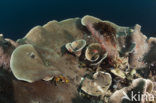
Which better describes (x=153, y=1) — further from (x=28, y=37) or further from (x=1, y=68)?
(x=1, y=68)

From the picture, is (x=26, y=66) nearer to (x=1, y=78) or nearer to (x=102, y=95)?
(x=1, y=78)

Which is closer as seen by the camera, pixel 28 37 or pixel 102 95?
pixel 102 95

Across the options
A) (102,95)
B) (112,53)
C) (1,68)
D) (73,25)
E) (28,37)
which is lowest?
(102,95)

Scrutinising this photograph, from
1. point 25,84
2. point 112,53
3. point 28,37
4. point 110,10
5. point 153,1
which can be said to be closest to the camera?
point 25,84

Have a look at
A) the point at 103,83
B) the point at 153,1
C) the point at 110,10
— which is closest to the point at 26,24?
the point at 110,10

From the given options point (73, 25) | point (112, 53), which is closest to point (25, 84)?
point (112, 53)

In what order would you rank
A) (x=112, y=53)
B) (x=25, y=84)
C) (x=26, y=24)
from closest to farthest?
(x=25, y=84) → (x=112, y=53) → (x=26, y=24)

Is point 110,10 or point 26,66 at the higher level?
point 110,10
